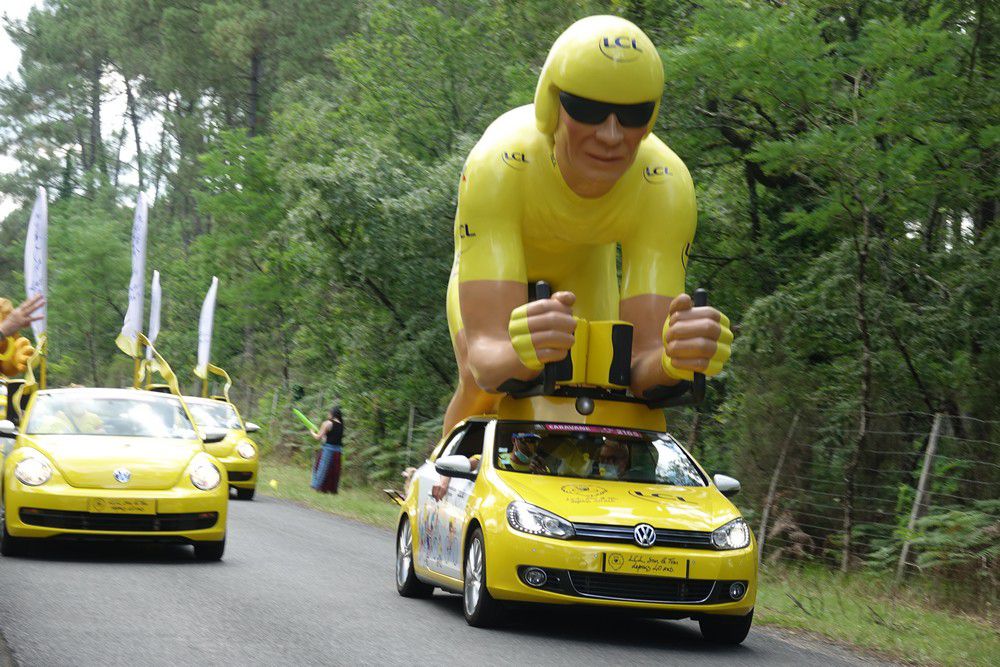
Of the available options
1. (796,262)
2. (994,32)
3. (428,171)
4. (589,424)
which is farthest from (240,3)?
(589,424)

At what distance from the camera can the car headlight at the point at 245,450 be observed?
24003mm

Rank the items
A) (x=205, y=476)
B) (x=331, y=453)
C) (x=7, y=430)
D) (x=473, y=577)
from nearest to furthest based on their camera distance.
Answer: (x=473, y=577) → (x=7, y=430) → (x=205, y=476) → (x=331, y=453)

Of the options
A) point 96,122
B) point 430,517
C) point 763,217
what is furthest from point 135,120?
point 430,517

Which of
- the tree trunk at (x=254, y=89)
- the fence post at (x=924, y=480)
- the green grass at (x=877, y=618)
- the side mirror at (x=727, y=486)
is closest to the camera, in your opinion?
→ the green grass at (x=877, y=618)

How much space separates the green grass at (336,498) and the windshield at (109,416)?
6.66 m

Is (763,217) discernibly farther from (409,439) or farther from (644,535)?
(644,535)

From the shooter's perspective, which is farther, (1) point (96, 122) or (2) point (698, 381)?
(1) point (96, 122)

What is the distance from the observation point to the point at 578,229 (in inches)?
472

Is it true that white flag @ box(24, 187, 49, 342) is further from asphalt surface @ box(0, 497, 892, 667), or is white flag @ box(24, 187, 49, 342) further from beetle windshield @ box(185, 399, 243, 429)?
asphalt surface @ box(0, 497, 892, 667)

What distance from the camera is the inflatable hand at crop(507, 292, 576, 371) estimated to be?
10.1 meters

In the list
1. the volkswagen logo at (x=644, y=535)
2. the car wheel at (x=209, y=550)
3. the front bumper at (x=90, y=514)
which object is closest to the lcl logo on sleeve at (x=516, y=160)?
the volkswagen logo at (x=644, y=535)

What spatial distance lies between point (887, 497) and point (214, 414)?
39.9 feet

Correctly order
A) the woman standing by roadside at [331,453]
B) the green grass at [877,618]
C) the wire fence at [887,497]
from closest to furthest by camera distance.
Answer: the green grass at [877,618] → the wire fence at [887,497] → the woman standing by roadside at [331,453]

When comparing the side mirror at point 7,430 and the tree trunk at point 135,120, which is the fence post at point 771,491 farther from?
the tree trunk at point 135,120
